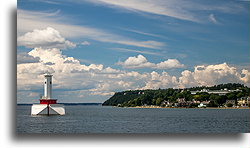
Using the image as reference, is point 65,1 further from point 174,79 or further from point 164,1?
point 174,79

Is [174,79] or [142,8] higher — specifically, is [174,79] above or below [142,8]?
below

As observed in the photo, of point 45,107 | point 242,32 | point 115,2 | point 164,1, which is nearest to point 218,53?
point 242,32

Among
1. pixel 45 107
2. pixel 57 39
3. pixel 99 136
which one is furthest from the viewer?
pixel 45 107

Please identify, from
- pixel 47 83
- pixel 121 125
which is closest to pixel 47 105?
pixel 121 125

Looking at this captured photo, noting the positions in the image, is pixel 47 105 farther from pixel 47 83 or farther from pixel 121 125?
pixel 47 83

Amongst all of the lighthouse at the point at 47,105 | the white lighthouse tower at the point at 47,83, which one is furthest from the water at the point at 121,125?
the white lighthouse tower at the point at 47,83

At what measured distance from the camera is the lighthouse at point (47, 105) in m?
11.5

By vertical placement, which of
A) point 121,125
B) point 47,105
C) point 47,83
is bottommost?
point 121,125

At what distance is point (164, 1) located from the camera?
1109 cm

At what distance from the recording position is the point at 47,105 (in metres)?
14.5

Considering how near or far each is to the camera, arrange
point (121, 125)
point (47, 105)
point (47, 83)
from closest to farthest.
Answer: point (47, 83) → point (47, 105) → point (121, 125)

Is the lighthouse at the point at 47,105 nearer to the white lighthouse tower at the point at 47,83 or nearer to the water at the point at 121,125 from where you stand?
the white lighthouse tower at the point at 47,83

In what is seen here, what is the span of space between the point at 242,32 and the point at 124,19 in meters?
3.05

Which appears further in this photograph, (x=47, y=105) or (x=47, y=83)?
(x=47, y=105)
